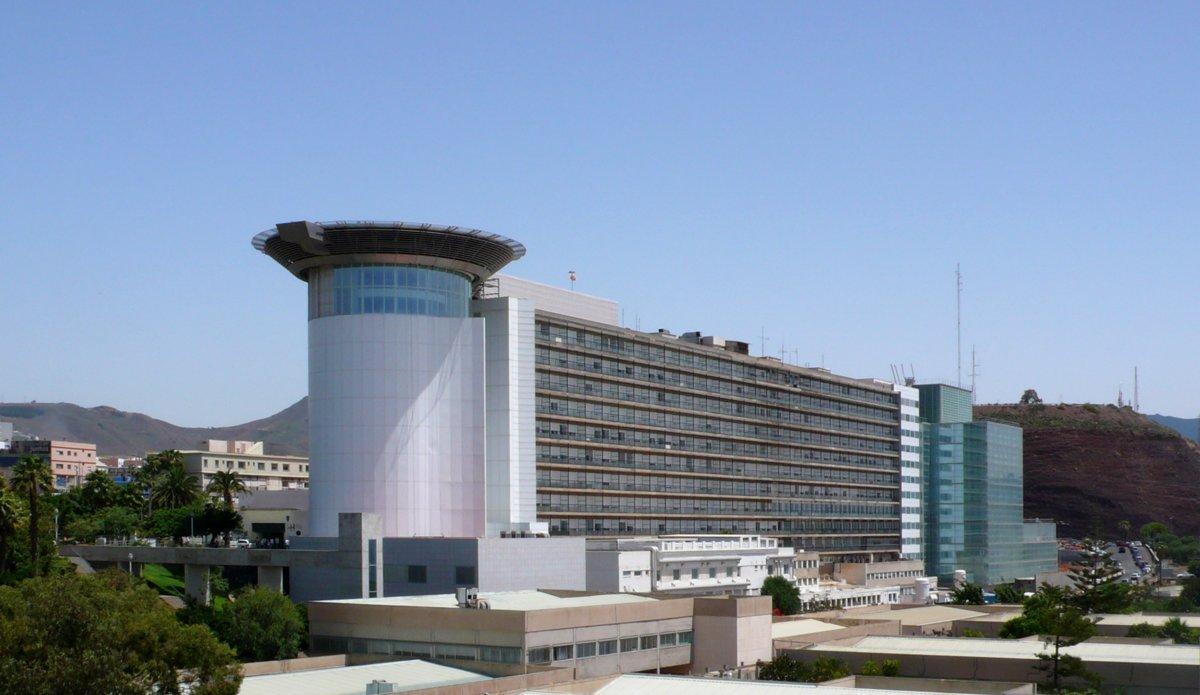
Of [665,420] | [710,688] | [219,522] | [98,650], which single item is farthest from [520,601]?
[219,522]

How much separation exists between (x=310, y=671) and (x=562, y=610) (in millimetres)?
13065

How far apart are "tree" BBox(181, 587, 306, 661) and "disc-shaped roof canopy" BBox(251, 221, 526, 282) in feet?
96.4

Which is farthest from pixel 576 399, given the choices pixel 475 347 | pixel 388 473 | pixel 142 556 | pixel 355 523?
pixel 142 556

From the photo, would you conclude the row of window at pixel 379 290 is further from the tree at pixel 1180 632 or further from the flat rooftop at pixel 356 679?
the tree at pixel 1180 632

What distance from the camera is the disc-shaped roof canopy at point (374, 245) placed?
10094 cm

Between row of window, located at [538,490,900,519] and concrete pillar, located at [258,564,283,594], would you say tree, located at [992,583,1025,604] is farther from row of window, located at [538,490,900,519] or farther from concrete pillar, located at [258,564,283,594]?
concrete pillar, located at [258,564,283,594]

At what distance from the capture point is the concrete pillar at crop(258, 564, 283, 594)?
99.4 meters

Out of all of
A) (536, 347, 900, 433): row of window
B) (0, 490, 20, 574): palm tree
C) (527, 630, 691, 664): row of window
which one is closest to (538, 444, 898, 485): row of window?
(536, 347, 900, 433): row of window

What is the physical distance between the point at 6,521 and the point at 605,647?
200 ft

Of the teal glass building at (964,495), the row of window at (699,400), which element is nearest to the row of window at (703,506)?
the teal glass building at (964,495)

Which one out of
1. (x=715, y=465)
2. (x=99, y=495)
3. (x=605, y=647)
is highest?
(x=715, y=465)

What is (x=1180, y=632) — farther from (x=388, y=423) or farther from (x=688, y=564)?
(x=388, y=423)

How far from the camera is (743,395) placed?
491 ft

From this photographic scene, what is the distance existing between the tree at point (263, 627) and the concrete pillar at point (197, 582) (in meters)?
19.1
